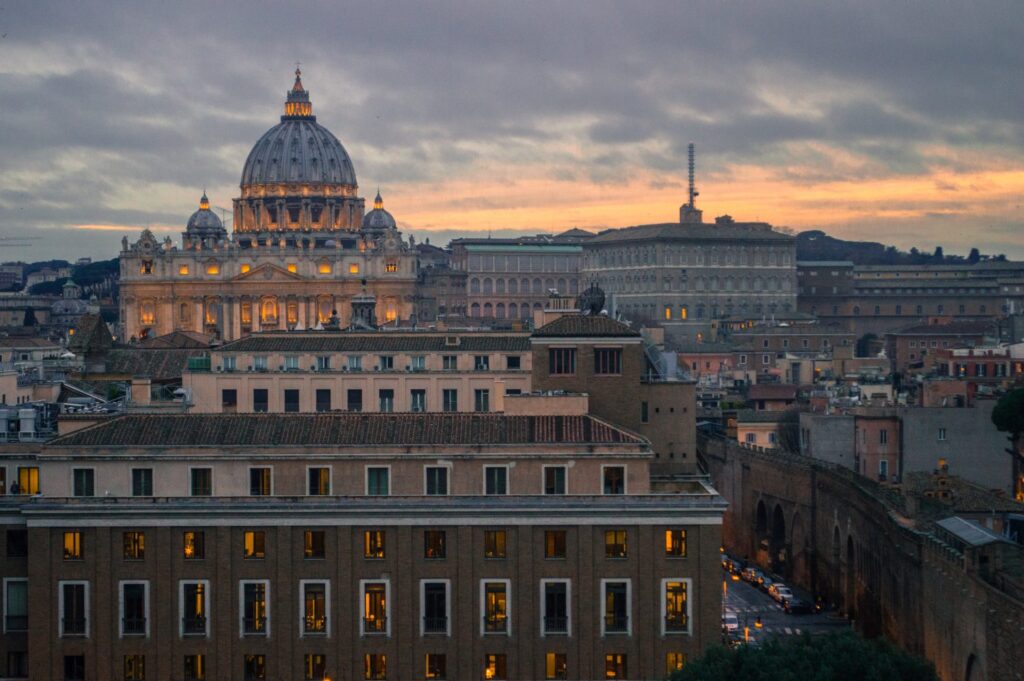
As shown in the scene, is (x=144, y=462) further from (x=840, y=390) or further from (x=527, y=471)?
(x=840, y=390)

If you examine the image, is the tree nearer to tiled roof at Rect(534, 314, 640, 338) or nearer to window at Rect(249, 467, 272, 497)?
window at Rect(249, 467, 272, 497)

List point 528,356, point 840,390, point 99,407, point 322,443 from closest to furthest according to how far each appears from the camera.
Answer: point 322,443 → point 99,407 → point 528,356 → point 840,390

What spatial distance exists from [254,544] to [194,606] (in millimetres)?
1809

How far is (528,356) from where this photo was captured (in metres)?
58.8

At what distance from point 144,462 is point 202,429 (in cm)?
184

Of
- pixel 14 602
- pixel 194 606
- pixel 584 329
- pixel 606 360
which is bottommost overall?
pixel 14 602

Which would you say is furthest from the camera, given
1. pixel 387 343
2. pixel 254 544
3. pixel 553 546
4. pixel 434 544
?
pixel 387 343

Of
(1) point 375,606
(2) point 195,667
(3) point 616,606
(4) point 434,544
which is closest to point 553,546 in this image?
(3) point 616,606

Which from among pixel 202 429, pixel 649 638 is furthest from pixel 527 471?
pixel 202 429

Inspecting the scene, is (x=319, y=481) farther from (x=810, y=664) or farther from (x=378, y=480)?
(x=810, y=664)

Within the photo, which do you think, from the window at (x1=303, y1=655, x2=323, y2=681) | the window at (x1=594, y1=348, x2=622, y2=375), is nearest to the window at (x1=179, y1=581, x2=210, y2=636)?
the window at (x1=303, y1=655, x2=323, y2=681)

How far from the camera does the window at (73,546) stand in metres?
44.3

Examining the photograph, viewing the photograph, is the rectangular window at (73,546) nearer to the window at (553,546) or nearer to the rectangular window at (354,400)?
the window at (553,546)

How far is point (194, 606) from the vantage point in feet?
145
